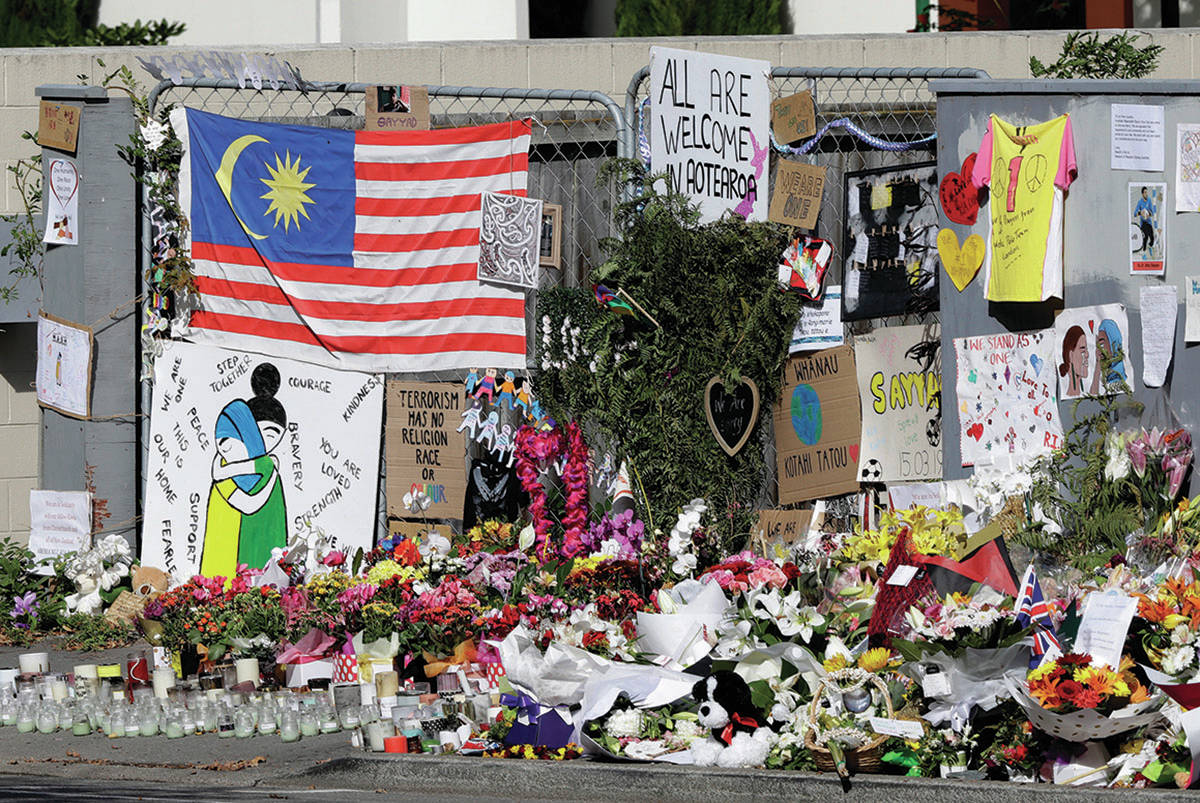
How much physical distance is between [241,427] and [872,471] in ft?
11.1

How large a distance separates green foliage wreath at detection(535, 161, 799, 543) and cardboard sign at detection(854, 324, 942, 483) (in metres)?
0.50

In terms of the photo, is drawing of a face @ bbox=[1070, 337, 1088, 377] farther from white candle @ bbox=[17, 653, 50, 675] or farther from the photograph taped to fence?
white candle @ bbox=[17, 653, 50, 675]

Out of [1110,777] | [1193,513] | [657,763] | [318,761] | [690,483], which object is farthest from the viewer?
[690,483]

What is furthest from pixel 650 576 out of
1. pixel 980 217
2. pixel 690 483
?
pixel 980 217

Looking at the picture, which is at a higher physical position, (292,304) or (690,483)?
(292,304)

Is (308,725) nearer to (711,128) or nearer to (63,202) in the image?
(63,202)

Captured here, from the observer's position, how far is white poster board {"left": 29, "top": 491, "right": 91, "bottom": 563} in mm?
9117

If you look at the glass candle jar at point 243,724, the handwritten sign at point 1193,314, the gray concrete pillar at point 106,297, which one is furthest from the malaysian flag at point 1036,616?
the gray concrete pillar at point 106,297

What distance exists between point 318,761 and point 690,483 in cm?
296

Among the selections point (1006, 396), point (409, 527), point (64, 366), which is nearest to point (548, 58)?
point (409, 527)

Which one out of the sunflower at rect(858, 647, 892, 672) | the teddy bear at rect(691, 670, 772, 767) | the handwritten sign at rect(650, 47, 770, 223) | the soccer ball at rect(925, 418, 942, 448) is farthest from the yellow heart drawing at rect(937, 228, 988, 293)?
the teddy bear at rect(691, 670, 772, 767)

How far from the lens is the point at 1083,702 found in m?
5.44

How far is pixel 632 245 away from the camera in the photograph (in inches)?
348

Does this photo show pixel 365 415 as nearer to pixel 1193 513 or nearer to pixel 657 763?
pixel 657 763
